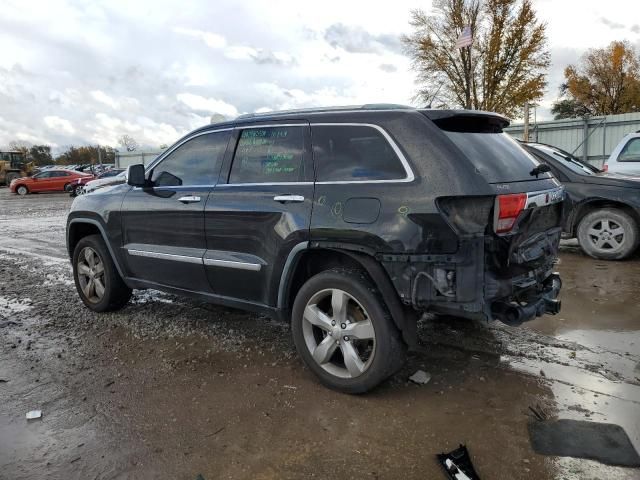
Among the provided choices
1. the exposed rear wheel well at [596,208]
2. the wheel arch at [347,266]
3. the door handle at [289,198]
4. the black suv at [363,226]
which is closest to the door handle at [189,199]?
the black suv at [363,226]

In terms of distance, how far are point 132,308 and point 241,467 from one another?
326 centimetres

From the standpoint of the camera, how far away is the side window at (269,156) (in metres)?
3.71

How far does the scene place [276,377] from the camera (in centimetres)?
373

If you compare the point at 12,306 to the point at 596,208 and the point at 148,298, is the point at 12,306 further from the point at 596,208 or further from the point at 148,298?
the point at 596,208

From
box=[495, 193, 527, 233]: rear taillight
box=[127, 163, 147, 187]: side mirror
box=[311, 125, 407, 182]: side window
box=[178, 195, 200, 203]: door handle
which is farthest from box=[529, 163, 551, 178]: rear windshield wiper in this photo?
box=[127, 163, 147, 187]: side mirror

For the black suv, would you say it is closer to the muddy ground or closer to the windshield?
the muddy ground

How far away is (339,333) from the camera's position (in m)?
3.39

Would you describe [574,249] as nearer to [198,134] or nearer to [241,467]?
[198,134]

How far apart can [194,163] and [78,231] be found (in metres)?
1.99

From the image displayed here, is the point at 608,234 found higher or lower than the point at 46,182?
lower

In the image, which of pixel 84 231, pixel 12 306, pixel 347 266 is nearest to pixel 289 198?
A: pixel 347 266

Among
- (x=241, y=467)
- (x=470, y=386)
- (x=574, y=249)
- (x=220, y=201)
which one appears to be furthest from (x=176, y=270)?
(x=574, y=249)

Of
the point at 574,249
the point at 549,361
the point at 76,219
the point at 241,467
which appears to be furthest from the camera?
the point at 574,249

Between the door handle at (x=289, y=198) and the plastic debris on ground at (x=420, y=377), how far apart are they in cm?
146
